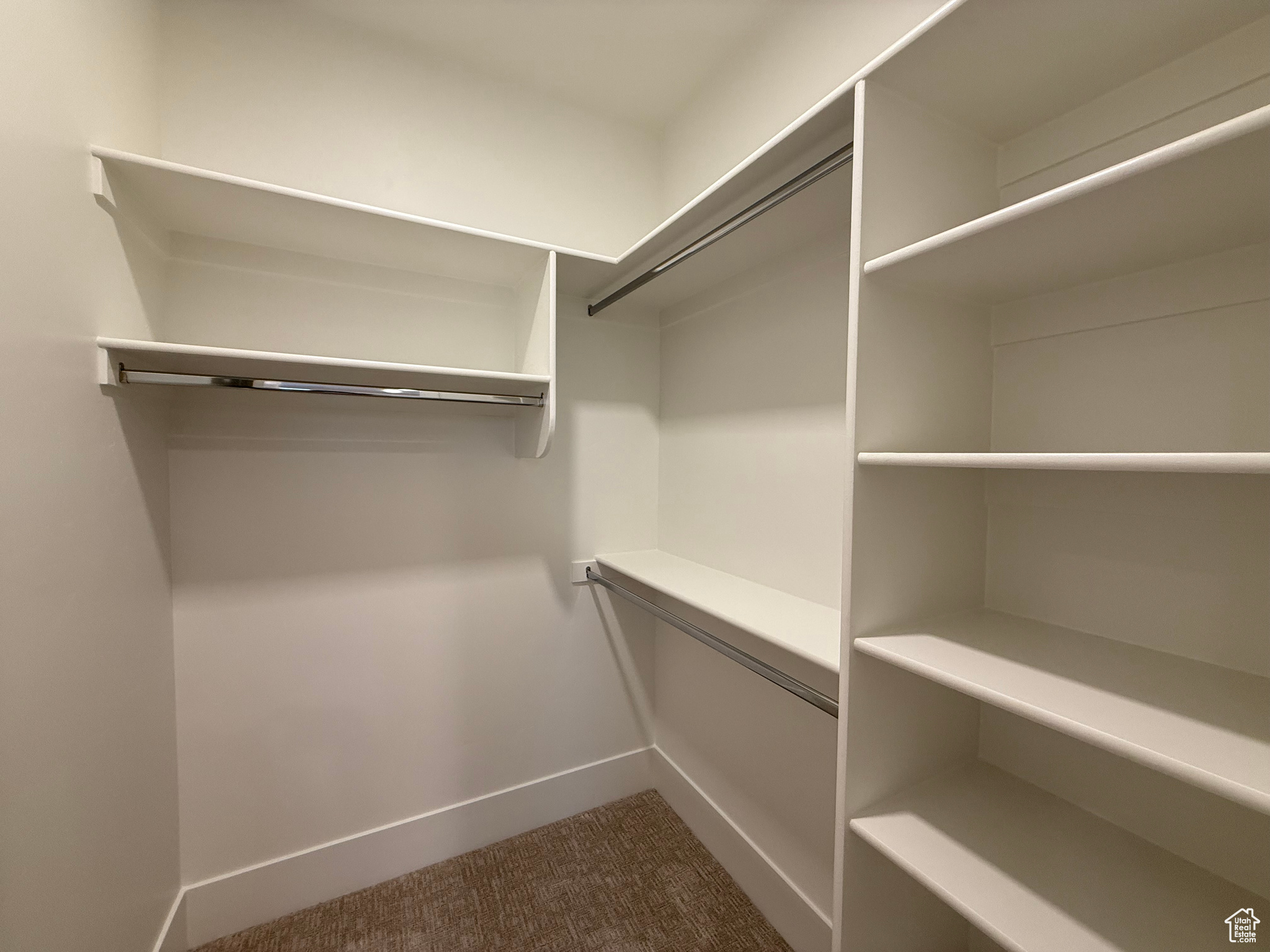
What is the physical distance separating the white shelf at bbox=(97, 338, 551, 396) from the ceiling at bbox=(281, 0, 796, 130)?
3.66 ft

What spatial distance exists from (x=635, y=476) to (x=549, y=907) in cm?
152

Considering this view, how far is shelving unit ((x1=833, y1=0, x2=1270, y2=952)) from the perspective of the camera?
711mm

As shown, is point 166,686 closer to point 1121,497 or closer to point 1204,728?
point 1204,728

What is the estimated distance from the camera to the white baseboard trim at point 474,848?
1.52 meters

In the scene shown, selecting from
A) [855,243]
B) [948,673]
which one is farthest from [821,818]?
[855,243]

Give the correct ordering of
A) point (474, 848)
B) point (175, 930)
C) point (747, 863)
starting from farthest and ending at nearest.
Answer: point (474, 848), point (747, 863), point (175, 930)

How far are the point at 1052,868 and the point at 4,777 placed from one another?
173 centimetres

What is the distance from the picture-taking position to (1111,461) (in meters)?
0.62

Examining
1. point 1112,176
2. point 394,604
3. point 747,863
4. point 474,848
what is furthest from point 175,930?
point 1112,176

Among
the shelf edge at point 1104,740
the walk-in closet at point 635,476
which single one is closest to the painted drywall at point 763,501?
the walk-in closet at point 635,476

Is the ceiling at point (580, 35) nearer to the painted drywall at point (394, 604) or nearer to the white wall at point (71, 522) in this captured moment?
the white wall at point (71, 522)

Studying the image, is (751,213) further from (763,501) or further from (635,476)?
(635,476)

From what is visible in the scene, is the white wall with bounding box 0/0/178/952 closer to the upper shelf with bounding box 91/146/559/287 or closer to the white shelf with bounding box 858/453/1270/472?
the upper shelf with bounding box 91/146/559/287

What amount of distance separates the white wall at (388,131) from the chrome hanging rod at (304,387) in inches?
27.6
